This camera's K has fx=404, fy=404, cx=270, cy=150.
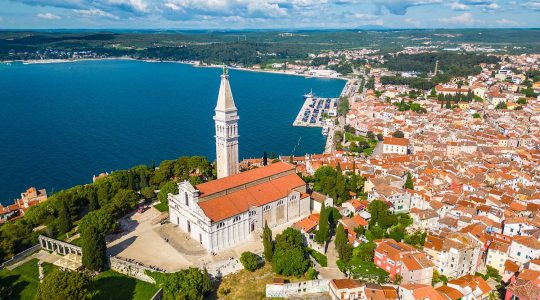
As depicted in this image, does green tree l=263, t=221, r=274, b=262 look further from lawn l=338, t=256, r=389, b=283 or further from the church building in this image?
lawn l=338, t=256, r=389, b=283

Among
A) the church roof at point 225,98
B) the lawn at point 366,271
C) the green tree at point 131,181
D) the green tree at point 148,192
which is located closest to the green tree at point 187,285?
the lawn at point 366,271

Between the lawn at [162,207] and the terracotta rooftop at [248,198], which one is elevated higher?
the terracotta rooftop at [248,198]

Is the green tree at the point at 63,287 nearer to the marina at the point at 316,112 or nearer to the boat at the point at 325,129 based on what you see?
the boat at the point at 325,129

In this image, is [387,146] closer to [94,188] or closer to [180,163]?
[180,163]

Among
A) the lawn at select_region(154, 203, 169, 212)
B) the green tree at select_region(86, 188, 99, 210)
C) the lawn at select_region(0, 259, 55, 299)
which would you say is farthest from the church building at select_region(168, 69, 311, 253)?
the lawn at select_region(0, 259, 55, 299)

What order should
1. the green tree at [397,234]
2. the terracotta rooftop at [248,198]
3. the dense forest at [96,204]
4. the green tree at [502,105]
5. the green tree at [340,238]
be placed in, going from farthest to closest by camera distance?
the green tree at [502,105] → the green tree at [397,234] → the dense forest at [96,204] → the terracotta rooftop at [248,198] → the green tree at [340,238]

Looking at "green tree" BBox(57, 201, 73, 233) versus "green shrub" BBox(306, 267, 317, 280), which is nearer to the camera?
"green shrub" BBox(306, 267, 317, 280)

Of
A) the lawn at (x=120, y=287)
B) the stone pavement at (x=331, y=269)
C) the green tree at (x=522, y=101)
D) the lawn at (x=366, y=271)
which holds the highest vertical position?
the green tree at (x=522, y=101)

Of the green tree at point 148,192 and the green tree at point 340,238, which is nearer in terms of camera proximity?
the green tree at point 340,238
